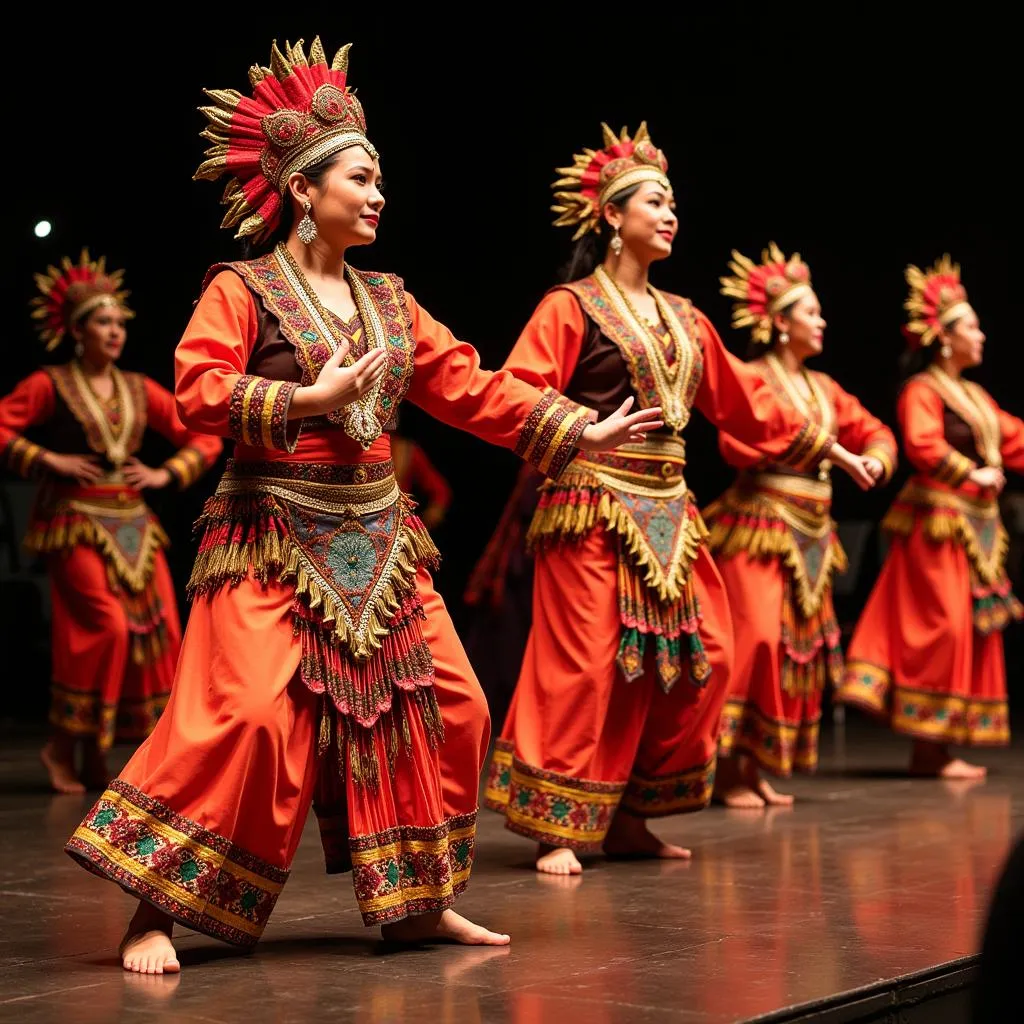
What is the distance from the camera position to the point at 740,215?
7.78 metres

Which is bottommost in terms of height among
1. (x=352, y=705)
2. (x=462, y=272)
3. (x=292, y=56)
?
(x=352, y=705)

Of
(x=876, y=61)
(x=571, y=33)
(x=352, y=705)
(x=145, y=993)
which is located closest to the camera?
(x=145, y=993)

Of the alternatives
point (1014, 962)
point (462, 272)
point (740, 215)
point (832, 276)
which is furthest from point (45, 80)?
point (1014, 962)

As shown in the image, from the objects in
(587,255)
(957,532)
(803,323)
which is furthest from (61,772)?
(957,532)

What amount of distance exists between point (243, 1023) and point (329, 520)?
2.72ft

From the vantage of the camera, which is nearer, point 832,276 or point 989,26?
point 989,26

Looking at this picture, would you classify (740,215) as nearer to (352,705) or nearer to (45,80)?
(45,80)

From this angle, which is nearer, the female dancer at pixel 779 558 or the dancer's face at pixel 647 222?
the dancer's face at pixel 647 222

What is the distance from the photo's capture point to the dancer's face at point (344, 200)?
304 cm

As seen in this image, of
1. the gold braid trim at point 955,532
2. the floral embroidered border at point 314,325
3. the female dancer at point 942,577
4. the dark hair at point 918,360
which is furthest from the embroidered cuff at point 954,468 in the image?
the floral embroidered border at point 314,325

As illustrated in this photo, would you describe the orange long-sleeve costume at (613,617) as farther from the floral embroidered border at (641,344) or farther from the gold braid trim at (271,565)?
the gold braid trim at (271,565)

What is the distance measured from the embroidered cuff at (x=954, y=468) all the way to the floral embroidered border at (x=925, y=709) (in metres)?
0.66

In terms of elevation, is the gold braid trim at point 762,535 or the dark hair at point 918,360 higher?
the dark hair at point 918,360

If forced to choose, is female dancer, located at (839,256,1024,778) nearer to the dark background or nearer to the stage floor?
the stage floor
